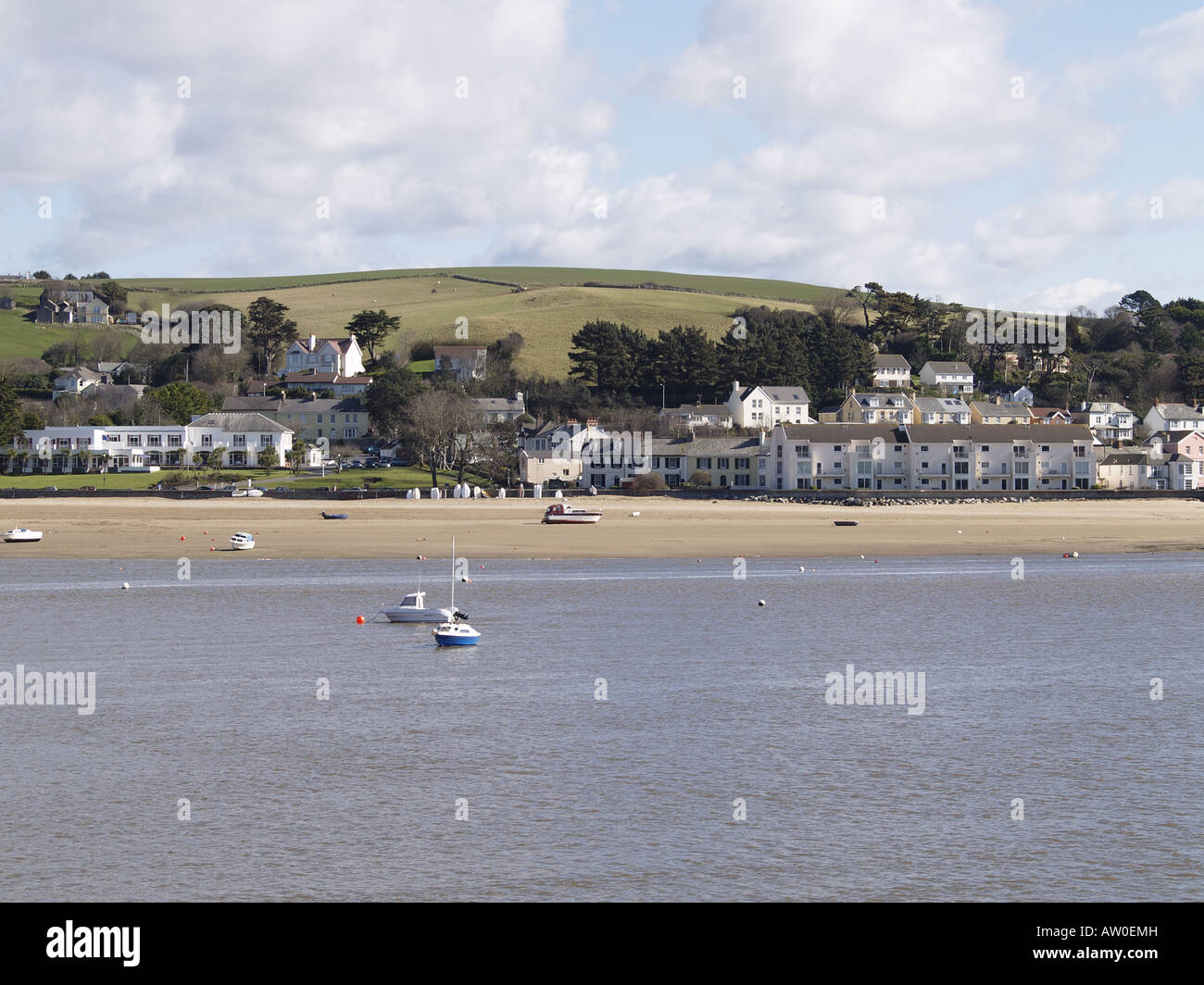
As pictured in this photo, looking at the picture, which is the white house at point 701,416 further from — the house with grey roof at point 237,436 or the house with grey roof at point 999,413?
the house with grey roof at point 237,436

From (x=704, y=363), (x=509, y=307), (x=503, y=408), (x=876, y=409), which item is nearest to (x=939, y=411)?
(x=876, y=409)

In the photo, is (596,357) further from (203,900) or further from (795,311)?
(203,900)

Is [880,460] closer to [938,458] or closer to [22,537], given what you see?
[938,458]

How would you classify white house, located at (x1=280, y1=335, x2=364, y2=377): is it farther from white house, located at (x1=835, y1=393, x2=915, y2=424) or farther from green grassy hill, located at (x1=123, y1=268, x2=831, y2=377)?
white house, located at (x1=835, y1=393, x2=915, y2=424)

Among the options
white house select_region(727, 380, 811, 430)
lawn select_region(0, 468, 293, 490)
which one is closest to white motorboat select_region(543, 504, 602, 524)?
lawn select_region(0, 468, 293, 490)

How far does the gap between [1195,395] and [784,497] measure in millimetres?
71546

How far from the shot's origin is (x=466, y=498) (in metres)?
81.1

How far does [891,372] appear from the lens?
13562 cm

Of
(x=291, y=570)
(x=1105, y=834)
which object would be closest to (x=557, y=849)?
(x=1105, y=834)

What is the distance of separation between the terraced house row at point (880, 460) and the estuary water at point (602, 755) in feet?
192

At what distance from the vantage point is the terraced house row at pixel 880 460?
3846 inches

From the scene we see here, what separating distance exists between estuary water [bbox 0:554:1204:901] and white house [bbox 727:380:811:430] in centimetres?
8022

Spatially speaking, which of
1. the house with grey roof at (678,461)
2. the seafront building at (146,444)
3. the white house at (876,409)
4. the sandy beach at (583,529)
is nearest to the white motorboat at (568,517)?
the sandy beach at (583,529)

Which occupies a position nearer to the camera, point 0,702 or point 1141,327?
point 0,702
